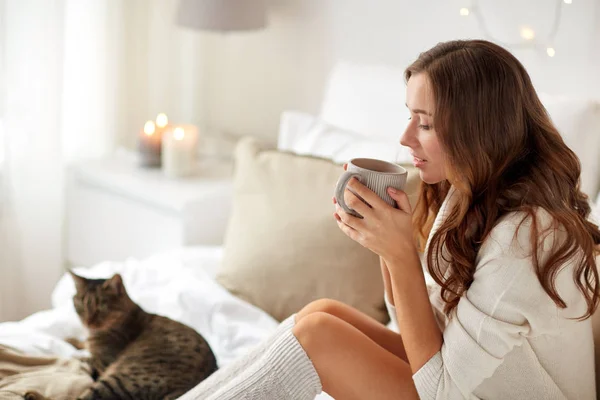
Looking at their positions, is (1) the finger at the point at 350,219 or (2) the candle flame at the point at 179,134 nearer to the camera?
(1) the finger at the point at 350,219

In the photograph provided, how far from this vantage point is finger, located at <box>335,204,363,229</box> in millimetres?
1257

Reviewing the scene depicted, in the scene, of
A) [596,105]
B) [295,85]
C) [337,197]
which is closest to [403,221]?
[337,197]

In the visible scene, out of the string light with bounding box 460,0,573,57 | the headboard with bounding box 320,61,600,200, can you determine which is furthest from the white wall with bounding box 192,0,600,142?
the headboard with bounding box 320,61,600,200

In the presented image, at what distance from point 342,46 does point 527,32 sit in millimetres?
653

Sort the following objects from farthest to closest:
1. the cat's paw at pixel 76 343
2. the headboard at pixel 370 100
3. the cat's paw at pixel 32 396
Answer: the headboard at pixel 370 100 → the cat's paw at pixel 76 343 → the cat's paw at pixel 32 396

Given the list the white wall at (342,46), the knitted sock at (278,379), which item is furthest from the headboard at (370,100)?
the knitted sock at (278,379)

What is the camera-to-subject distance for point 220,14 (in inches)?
98.2

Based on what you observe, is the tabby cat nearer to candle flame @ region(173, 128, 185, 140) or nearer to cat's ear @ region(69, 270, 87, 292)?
cat's ear @ region(69, 270, 87, 292)

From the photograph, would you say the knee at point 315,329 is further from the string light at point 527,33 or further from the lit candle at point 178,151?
the lit candle at point 178,151

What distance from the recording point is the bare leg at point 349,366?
1293mm

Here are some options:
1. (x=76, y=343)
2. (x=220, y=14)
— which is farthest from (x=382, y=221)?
(x=220, y=14)

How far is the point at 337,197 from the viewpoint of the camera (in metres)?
1.26

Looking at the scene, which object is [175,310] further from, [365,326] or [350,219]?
[350,219]

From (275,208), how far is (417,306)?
0.71 meters
